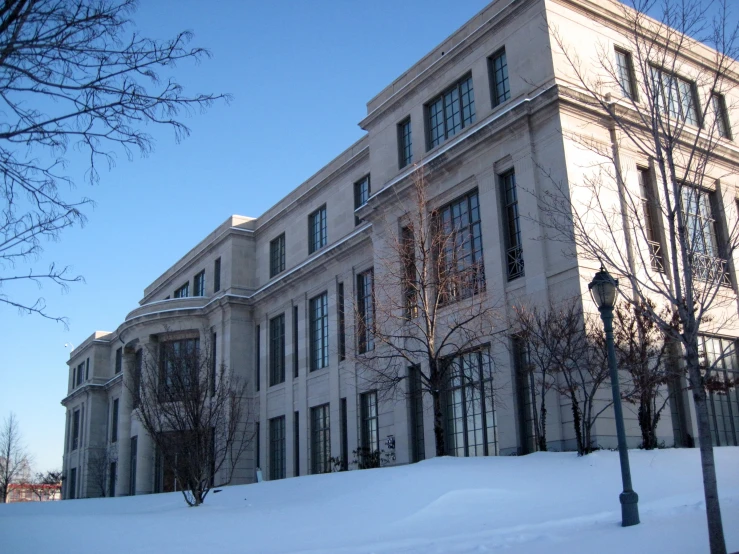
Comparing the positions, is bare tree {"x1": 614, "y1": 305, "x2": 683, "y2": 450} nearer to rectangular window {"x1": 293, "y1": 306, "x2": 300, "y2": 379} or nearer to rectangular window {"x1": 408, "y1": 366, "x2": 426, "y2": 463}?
rectangular window {"x1": 408, "y1": 366, "x2": 426, "y2": 463}

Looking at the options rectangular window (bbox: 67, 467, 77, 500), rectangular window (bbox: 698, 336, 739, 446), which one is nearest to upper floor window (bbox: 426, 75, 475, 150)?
rectangular window (bbox: 698, 336, 739, 446)

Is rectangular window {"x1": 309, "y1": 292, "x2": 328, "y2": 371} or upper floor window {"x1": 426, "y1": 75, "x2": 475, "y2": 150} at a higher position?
upper floor window {"x1": 426, "y1": 75, "x2": 475, "y2": 150}

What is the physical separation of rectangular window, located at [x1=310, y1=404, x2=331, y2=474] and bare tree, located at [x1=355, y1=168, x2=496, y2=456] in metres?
8.45

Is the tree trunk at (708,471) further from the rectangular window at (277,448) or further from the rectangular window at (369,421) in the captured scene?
the rectangular window at (277,448)

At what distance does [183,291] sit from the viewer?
171 ft

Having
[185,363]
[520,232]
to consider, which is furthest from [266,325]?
[520,232]

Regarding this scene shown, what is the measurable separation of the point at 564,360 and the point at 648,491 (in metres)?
5.13

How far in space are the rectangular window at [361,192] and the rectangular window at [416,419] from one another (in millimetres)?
10444

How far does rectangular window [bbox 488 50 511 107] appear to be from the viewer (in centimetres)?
2581

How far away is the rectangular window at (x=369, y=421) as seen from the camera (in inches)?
1245

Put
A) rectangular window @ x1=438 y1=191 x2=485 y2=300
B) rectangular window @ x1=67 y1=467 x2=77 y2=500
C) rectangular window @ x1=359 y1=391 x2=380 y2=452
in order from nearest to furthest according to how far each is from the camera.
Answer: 1. rectangular window @ x1=438 y1=191 x2=485 y2=300
2. rectangular window @ x1=359 y1=391 x2=380 y2=452
3. rectangular window @ x1=67 y1=467 x2=77 y2=500

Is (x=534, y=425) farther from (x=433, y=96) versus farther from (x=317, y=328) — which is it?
(x=317, y=328)

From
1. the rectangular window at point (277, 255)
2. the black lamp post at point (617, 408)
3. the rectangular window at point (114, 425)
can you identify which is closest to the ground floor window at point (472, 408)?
the black lamp post at point (617, 408)

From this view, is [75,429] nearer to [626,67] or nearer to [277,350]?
[277,350]
